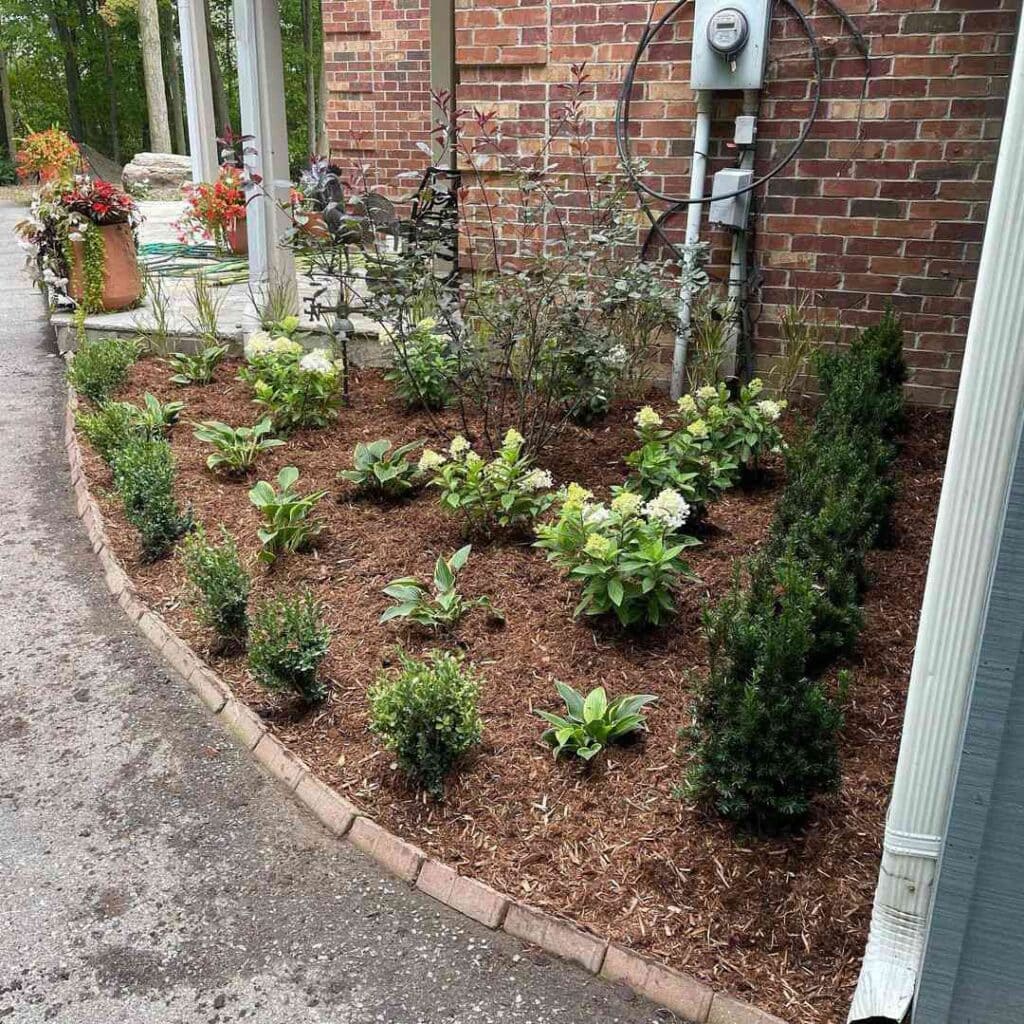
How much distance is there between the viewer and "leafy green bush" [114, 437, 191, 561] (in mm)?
3713

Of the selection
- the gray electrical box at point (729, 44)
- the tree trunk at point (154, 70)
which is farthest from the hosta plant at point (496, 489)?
the tree trunk at point (154, 70)

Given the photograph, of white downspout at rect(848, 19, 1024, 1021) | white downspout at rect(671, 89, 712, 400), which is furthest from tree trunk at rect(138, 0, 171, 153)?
white downspout at rect(848, 19, 1024, 1021)

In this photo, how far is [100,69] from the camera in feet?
97.8

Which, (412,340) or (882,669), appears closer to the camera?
(882,669)

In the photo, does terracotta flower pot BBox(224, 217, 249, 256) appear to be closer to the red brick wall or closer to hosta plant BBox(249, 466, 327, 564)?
the red brick wall

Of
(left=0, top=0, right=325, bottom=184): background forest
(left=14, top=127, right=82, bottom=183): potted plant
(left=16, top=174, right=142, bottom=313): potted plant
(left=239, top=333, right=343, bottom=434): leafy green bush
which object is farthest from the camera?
(left=0, top=0, right=325, bottom=184): background forest

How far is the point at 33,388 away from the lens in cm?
617

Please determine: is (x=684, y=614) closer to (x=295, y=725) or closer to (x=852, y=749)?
(x=852, y=749)

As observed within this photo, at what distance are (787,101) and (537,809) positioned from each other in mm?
3572

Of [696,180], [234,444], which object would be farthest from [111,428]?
[696,180]

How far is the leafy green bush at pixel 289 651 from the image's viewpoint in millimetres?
2654

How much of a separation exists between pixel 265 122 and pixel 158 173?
12437 millimetres

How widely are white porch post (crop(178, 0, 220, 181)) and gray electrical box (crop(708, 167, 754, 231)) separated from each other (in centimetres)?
990

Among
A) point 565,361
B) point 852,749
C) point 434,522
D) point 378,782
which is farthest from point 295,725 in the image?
point 565,361
